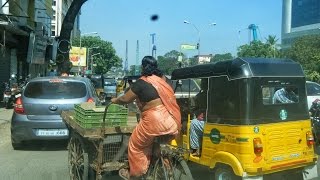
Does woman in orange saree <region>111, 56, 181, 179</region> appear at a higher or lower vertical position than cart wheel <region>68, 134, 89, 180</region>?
higher

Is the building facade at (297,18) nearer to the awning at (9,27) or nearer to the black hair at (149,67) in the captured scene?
the awning at (9,27)

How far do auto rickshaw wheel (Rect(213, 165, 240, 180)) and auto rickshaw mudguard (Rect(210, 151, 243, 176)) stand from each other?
0.26ft

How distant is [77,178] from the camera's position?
6.76 metres

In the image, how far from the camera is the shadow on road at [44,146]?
1062 centimetres

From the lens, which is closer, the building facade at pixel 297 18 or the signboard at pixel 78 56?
the signboard at pixel 78 56

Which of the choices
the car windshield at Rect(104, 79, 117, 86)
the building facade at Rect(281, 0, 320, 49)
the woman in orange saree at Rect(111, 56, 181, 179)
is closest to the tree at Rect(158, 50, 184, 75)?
the car windshield at Rect(104, 79, 117, 86)

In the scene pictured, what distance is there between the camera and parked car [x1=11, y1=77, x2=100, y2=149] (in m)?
10.0

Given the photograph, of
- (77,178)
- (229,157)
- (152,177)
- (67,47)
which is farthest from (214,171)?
(67,47)

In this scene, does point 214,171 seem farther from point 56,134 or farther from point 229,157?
point 56,134

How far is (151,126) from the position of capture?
207 inches

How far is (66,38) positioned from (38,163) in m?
12.4

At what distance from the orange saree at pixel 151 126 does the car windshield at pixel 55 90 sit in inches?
199

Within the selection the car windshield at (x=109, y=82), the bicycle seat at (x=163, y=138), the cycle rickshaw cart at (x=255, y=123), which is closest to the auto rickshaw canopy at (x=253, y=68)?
the cycle rickshaw cart at (x=255, y=123)

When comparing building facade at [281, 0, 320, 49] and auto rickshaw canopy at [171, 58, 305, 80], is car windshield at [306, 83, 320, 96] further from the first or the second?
building facade at [281, 0, 320, 49]
